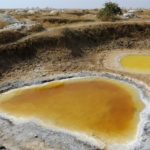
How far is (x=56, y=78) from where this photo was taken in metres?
46.8

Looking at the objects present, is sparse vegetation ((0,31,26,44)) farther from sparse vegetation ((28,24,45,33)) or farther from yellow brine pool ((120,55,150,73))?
yellow brine pool ((120,55,150,73))

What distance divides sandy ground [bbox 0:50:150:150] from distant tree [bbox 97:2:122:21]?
15465 millimetres

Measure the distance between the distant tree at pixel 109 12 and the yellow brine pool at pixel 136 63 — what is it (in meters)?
17.4

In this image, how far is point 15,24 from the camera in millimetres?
60844

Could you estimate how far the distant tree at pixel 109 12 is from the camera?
7190 centimetres

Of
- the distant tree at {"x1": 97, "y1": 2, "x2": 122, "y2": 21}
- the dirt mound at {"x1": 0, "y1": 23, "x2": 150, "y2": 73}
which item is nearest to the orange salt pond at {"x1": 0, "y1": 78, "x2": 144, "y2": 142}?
the dirt mound at {"x1": 0, "y1": 23, "x2": 150, "y2": 73}

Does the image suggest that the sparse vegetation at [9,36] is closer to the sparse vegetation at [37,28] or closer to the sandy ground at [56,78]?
the sparse vegetation at [37,28]

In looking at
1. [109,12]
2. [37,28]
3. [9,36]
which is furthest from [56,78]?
[109,12]

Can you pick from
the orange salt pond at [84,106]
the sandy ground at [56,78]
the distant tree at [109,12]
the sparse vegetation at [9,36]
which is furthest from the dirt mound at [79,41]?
the orange salt pond at [84,106]

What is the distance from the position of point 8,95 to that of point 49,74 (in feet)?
25.1

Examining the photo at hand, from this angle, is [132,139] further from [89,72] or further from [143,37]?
[143,37]

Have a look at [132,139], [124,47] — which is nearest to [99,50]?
[124,47]

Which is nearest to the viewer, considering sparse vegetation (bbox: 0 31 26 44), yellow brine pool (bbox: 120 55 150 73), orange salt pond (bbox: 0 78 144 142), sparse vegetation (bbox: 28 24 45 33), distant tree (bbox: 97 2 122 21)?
orange salt pond (bbox: 0 78 144 142)

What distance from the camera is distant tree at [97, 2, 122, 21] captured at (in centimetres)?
7190
